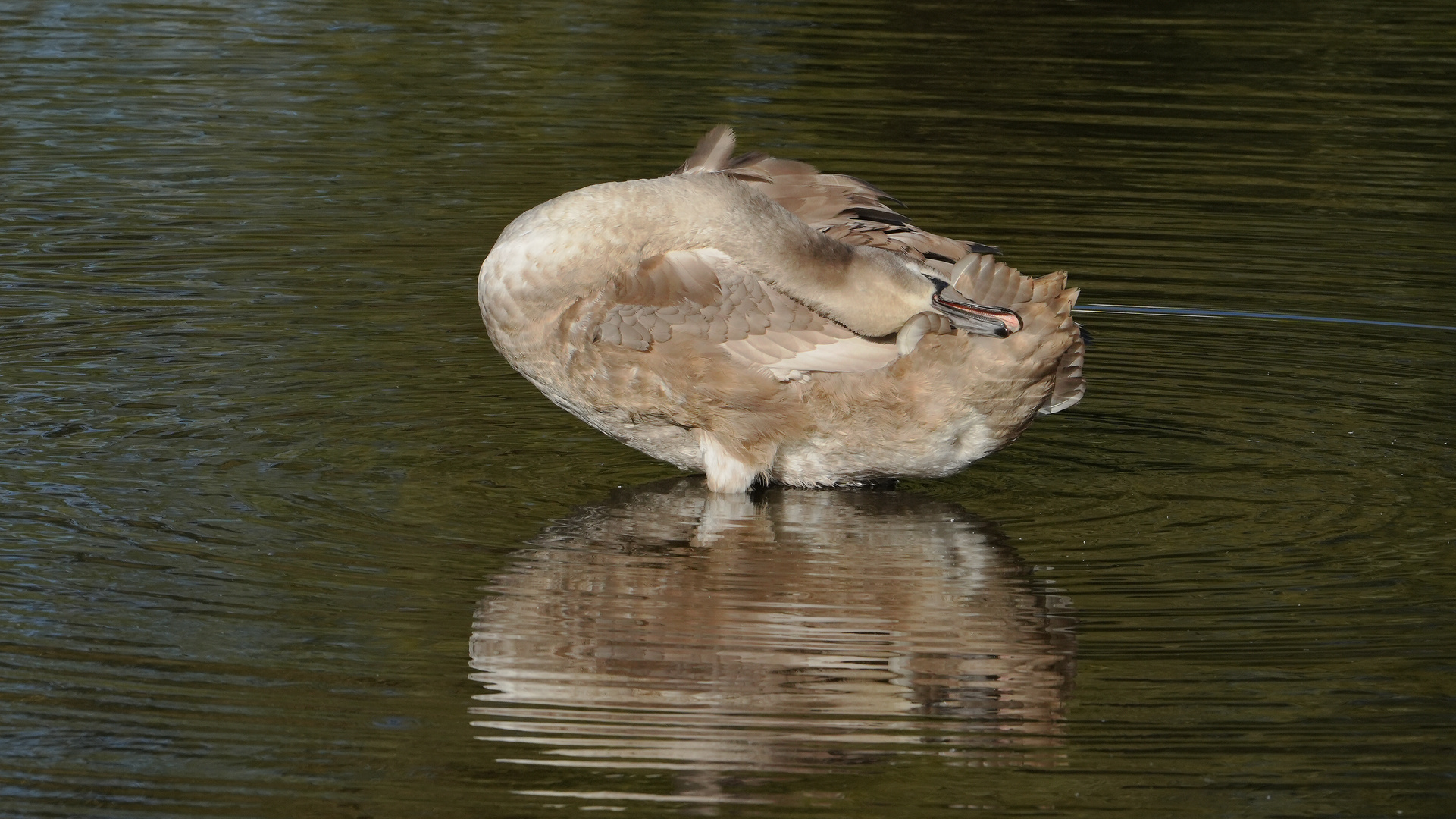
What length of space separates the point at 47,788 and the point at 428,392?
4.23 m

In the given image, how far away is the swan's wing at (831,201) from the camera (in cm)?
802

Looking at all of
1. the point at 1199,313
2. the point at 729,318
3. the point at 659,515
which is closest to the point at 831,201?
the point at 729,318

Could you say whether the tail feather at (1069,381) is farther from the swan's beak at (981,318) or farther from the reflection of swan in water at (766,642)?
the swan's beak at (981,318)

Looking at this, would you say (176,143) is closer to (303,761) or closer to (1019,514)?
(1019,514)

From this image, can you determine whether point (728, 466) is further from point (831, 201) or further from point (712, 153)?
point (712, 153)

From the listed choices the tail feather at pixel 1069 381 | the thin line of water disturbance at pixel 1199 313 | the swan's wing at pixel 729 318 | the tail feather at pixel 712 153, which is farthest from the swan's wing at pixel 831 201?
the thin line of water disturbance at pixel 1199 313

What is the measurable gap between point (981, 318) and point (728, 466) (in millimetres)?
1513

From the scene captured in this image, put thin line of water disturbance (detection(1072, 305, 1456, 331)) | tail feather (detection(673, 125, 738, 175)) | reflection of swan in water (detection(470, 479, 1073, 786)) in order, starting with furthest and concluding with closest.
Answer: thin line of water disturbance (detection(1072, 305, 1456, 331)) < tail feather (detection(673, 125, 738, 175)) < reflection of swan in water (detection(470, 479, 1073, 786))

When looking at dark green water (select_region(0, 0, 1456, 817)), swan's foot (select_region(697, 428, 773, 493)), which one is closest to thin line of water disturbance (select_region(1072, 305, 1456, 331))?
dark green water (select_region(0, 0, 1456, 817))

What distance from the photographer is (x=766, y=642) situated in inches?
251

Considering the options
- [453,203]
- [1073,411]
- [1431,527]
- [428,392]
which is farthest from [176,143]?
[1431,527]

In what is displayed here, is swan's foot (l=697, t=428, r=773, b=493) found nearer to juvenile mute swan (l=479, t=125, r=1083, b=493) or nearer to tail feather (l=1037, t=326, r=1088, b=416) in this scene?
juvenile mute swan (l=479, t=125, r=1083, b=493)

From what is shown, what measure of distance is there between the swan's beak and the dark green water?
0.88 metres

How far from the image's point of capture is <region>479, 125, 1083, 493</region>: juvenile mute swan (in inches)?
301
